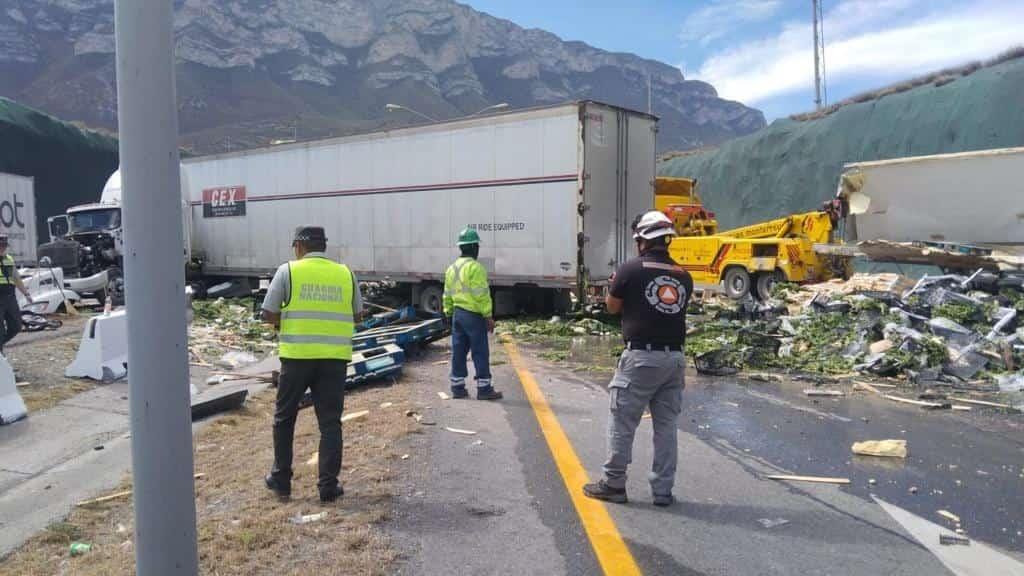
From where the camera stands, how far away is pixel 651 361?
4211 mm

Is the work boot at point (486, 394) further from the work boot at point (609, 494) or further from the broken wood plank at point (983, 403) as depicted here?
the broken wood plank at point (983, 403)

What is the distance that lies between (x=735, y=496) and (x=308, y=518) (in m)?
2.56

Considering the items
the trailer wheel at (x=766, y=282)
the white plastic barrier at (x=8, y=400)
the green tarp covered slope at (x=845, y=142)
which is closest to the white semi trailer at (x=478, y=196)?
the trailer wheel at (x=766, y=282)

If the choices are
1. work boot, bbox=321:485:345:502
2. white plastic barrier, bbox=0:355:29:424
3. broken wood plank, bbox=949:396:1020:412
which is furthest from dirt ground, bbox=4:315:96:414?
broken wood plank, bbox=949:396:1020:412

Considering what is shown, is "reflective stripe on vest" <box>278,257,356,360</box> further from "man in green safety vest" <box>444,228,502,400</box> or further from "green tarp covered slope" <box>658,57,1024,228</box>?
"green tarp covered slope" <box>658,57,1024,228</box>

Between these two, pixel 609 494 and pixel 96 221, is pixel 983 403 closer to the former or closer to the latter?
pixel 609 494

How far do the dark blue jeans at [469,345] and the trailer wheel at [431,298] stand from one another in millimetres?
7594

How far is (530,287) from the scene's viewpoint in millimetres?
14398

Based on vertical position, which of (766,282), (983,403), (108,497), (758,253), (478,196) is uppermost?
(478,196)

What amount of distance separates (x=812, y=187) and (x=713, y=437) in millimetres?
27480

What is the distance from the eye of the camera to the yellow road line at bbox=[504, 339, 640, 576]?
3.48 meters

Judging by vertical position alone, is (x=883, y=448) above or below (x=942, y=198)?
below

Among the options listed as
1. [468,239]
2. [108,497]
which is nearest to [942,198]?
[468,239]

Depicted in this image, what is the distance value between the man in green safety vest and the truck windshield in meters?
13.0
